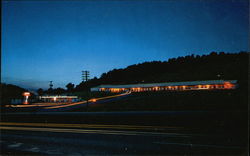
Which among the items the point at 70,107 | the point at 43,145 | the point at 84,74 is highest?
the point at 84,74

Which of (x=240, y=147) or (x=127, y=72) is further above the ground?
(x=127, y=72)

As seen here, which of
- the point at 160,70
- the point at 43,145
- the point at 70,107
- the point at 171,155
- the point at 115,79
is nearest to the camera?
the point at 171,155

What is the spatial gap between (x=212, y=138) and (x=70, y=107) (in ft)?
117

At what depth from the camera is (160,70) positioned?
189125 millimetres

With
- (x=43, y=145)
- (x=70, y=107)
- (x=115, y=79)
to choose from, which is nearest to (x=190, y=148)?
(x=43, y=145)

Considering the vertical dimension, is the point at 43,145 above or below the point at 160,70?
A: below

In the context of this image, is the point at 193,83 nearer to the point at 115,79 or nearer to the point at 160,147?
the point at 160,147

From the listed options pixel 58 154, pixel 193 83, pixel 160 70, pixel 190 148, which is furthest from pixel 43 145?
pixel 160 70

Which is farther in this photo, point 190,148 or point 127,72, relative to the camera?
point 127,72

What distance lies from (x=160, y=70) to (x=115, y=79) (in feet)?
165

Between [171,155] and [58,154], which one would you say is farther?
[58,154]

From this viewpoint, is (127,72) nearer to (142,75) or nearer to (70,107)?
(142,75)

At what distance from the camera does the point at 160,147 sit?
7.47 meters

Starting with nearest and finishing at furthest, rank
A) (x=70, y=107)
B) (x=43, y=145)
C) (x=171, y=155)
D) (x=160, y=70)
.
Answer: (x=171, y=155) → (x=43, y=145) → (x=70, y=107) → (x=160, y=70)
